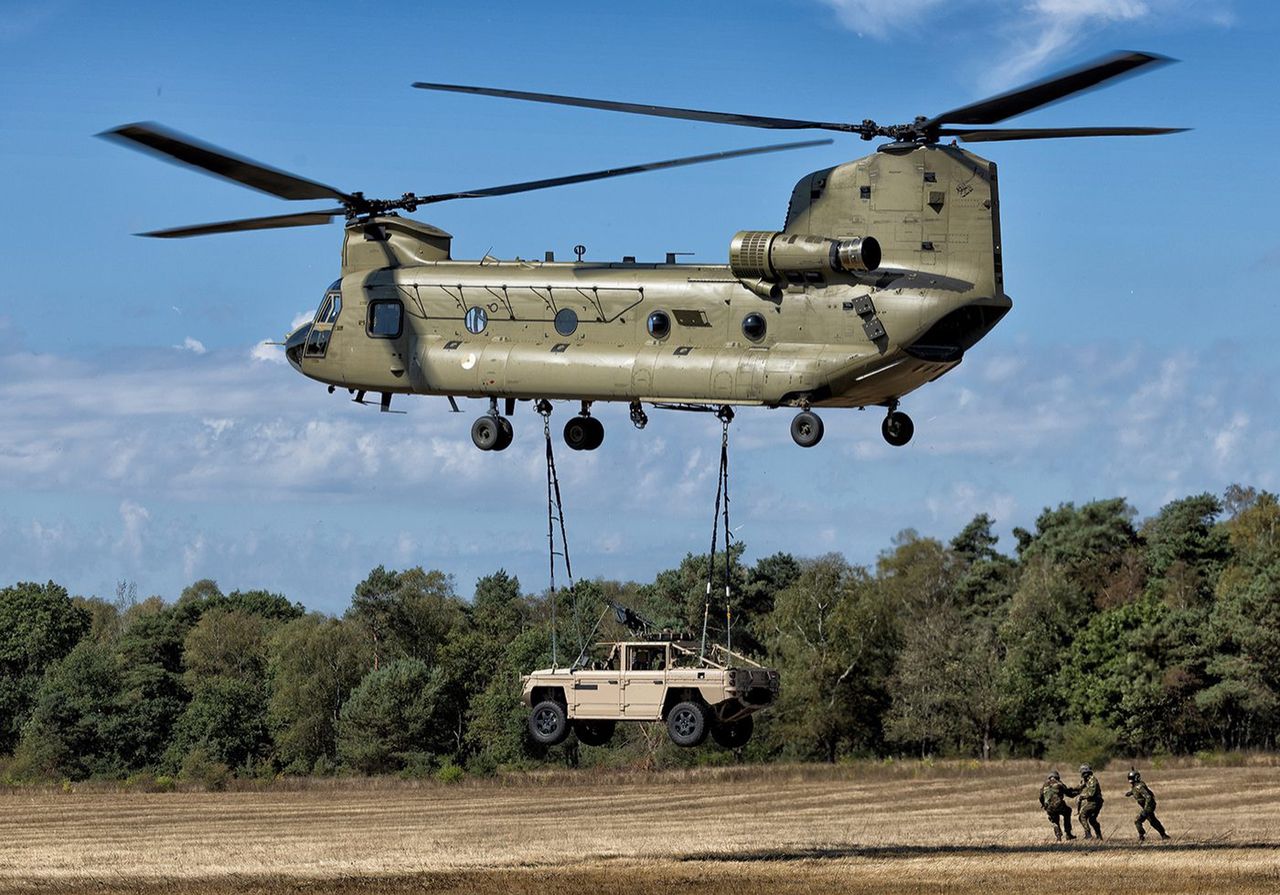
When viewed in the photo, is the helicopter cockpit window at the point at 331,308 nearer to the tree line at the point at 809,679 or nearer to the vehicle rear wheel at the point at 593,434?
the vehicle rear wheel at the point at 593,434

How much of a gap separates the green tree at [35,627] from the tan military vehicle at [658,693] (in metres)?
78.5

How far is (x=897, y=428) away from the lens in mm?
31438

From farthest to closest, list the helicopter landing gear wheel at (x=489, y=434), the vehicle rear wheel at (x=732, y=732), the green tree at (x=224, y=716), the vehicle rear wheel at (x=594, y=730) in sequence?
the green tree at (x=224, y=716), the helicopter landing gear wheel at (x=489, y=434), the vehicle rear wheel at (x=594, y=730), the vehicle rear wheel at (x=732, y=732)

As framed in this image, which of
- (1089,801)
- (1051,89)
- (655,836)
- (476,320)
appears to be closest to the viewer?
(1051,89)

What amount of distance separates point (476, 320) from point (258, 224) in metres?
5.06

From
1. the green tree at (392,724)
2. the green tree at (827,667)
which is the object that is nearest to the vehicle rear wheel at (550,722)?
the green tree at (827,667)

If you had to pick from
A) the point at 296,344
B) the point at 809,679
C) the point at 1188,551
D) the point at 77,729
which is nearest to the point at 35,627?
the point at 77,729

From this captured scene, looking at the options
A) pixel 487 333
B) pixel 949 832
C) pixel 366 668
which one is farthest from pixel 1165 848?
pixel 366 668

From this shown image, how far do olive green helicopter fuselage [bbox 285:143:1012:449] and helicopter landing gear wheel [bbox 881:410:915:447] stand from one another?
2 cm

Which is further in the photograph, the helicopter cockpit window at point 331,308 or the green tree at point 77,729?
the green tree at point 77,729

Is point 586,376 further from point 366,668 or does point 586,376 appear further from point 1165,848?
point 366,668

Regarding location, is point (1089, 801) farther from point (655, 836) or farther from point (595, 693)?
point (595, 693)

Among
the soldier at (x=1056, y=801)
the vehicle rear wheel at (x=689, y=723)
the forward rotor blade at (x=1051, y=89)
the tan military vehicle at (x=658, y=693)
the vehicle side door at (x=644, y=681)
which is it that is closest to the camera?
the forward rotor blade at (x=1051, y=89)

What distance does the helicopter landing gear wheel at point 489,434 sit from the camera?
3356 centimetres
